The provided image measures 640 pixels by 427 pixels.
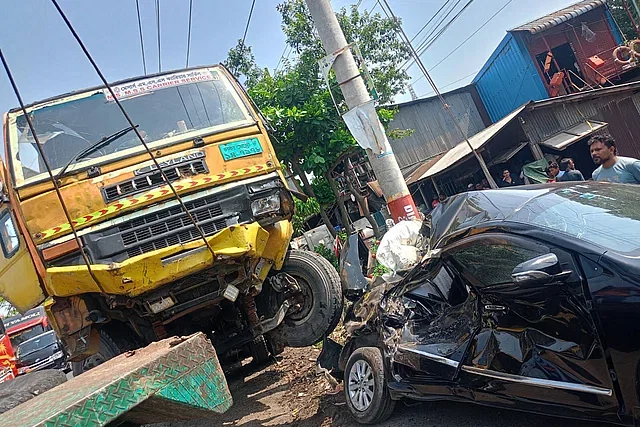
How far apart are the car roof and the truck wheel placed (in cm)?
143

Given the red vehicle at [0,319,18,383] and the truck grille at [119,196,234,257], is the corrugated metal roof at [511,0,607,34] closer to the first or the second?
the truck grille at [119,196,234,257]

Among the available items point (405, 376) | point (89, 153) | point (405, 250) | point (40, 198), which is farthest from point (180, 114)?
point (405, 376)

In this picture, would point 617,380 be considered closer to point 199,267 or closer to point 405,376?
point 405,376

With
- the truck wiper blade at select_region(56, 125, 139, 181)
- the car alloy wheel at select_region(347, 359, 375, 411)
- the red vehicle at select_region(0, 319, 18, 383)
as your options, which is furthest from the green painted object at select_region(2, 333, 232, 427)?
the red vehicle at select_region(0, 319, 18, 383)

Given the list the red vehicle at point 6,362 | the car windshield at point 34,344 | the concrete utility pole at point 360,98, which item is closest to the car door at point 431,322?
the concrete utility pole at point 360,98

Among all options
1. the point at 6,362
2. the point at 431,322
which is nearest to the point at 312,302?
the point at 431,322

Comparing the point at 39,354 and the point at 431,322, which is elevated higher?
the point at 39,354

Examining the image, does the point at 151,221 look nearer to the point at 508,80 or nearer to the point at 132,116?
the point at 132,116

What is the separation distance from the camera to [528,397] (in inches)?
117

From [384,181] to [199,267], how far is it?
324cm

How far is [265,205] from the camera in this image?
180 inches

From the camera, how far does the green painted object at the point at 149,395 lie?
189 centimetres

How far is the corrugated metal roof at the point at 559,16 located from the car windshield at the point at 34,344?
826 inches

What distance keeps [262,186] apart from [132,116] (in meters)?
1.40
